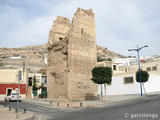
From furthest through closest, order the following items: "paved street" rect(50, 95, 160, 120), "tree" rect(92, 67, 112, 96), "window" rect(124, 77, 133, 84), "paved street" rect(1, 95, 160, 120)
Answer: "window" rect(124, 77, 133, 84) < "tree" rect(92, 67, 112, 96) < "paved street" rect(1, 95, 160, 120) < "paved street" rect(50, 95, 160, 120)

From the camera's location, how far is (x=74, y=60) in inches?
825

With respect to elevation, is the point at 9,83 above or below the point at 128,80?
below

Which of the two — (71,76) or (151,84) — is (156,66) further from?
Result: (71,76)

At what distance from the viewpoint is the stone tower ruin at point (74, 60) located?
20406 mm

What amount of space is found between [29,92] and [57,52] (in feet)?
43.9

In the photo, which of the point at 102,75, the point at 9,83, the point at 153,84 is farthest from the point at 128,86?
the point at 9,83

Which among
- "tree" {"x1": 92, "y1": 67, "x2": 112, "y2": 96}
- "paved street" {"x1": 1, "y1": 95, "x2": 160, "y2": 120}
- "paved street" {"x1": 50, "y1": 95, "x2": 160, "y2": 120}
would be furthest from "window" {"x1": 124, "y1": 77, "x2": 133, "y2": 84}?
"paved street" {"x1": 50, "y1": 95, "x2": 160, "y2": 120}

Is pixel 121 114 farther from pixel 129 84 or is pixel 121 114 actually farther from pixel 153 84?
pixel 153 84

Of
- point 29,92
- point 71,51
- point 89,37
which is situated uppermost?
point 89,37

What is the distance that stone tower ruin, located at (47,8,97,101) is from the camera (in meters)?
20.4

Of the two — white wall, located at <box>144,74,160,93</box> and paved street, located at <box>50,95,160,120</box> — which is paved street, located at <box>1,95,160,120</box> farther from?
white wall, located at <box>144,74,160,93</box>

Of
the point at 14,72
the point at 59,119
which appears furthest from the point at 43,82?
the point at 59,119

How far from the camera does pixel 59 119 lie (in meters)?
9.05

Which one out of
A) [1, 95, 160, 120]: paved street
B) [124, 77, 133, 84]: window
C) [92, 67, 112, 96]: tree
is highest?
[92, 67, 112, 96]: tree
